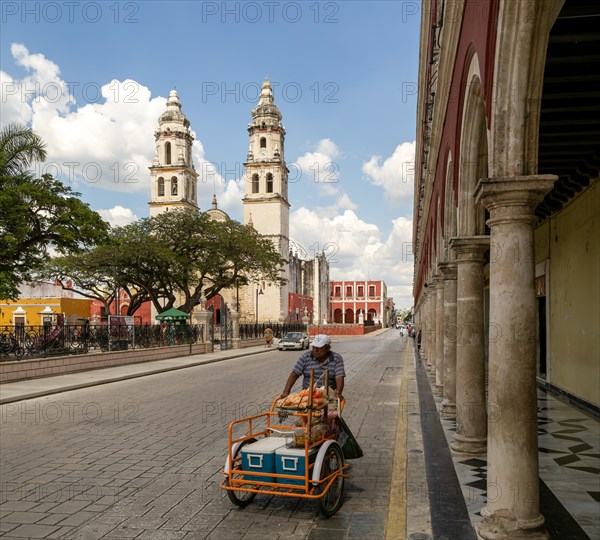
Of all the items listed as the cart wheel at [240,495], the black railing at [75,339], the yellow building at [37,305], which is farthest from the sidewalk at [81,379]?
the yellow building at [37,305]

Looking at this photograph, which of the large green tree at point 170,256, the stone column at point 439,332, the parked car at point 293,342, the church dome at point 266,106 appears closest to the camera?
the stone column at point 439,332

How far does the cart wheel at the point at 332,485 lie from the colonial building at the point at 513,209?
138 centimetres

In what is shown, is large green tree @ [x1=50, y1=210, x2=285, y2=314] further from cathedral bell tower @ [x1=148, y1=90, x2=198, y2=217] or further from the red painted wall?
the red painted wall

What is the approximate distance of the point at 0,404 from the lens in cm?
1326

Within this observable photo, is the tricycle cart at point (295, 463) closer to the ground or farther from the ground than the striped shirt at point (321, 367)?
closer to the ground

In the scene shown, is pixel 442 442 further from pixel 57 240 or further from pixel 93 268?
pixel 93 268

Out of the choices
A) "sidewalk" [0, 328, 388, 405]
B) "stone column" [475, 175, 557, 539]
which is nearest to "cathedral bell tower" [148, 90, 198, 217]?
"sidewalk" [0, 328, 388, 405]

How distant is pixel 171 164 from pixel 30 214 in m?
49.1

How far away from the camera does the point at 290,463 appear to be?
534 cm

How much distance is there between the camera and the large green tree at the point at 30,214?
20.1 metres

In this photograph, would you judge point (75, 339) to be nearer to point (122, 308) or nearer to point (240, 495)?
point (240, 495)

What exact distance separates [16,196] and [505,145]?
19.3 metres

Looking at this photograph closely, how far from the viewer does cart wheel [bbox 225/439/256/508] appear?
5.59 m

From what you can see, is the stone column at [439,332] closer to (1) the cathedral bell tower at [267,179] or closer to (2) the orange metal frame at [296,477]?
(2) the orange metal frame at [296,477]
